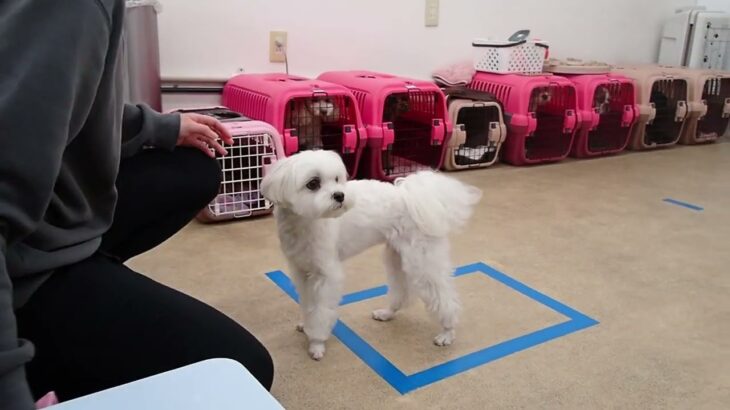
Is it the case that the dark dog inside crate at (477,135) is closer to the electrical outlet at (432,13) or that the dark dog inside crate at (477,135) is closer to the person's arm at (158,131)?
the electrical outlet at (432,13)

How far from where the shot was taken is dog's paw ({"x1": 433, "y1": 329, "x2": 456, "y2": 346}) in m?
1.54

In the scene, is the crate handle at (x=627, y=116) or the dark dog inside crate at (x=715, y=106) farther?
the dark dog inside crate at (x=715, y=106)

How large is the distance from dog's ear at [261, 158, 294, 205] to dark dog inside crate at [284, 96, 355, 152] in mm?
1214

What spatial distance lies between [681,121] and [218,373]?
403cm

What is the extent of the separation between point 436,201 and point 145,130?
27.0 inches

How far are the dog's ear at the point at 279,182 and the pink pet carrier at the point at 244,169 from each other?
92cm

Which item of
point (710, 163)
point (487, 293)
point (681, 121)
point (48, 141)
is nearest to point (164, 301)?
point (48, 141)

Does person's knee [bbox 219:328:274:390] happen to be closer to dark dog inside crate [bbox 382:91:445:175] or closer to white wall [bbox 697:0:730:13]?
dark dog inside crate [bbox 382:91:445:175]

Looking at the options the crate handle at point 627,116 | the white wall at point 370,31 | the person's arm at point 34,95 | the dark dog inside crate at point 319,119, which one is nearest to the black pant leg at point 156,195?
the person's arm at point 34,95

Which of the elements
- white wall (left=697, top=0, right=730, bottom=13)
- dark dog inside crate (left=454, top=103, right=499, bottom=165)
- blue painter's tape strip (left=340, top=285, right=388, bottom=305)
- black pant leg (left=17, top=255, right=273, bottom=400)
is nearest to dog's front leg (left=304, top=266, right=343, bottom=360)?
blue painter's tape strip (left=340, top=285, right=388, bottom=305)

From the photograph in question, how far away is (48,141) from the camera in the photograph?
0.63m

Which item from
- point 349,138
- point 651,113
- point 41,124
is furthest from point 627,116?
point 41,124

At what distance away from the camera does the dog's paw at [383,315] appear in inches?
65.3

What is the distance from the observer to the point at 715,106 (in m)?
4.07
